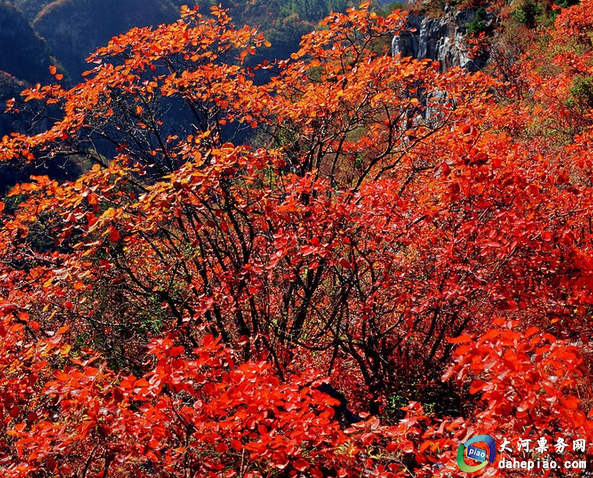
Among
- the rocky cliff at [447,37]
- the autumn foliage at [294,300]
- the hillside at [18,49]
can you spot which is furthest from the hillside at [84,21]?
the autumn foliage at [294,300]

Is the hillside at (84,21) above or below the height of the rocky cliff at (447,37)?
above

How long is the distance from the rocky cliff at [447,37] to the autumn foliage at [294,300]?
81.1 feet

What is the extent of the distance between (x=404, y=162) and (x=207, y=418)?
835 centimetres

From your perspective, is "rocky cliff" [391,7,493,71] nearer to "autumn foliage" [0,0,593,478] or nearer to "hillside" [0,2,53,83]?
"autumn foliage" [0,0,593,478]

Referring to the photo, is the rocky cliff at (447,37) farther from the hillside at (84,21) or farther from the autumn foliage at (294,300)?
the hillside at (84,21)

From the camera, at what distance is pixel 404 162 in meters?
10.2

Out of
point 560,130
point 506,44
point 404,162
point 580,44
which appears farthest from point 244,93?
point 506,44

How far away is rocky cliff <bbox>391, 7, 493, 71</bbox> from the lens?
2984 cm

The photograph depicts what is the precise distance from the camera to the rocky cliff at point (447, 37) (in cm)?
2984

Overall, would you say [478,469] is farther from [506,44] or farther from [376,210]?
[506,44]

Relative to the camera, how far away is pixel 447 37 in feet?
109

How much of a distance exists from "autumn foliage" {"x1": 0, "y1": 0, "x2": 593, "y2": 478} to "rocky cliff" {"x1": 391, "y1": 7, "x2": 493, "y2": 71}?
24712 millimetres

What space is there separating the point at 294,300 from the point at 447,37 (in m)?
34.0

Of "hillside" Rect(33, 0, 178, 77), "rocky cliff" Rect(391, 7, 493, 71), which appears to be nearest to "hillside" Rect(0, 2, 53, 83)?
"hillside" Rect(33, 0, 178, 77)
